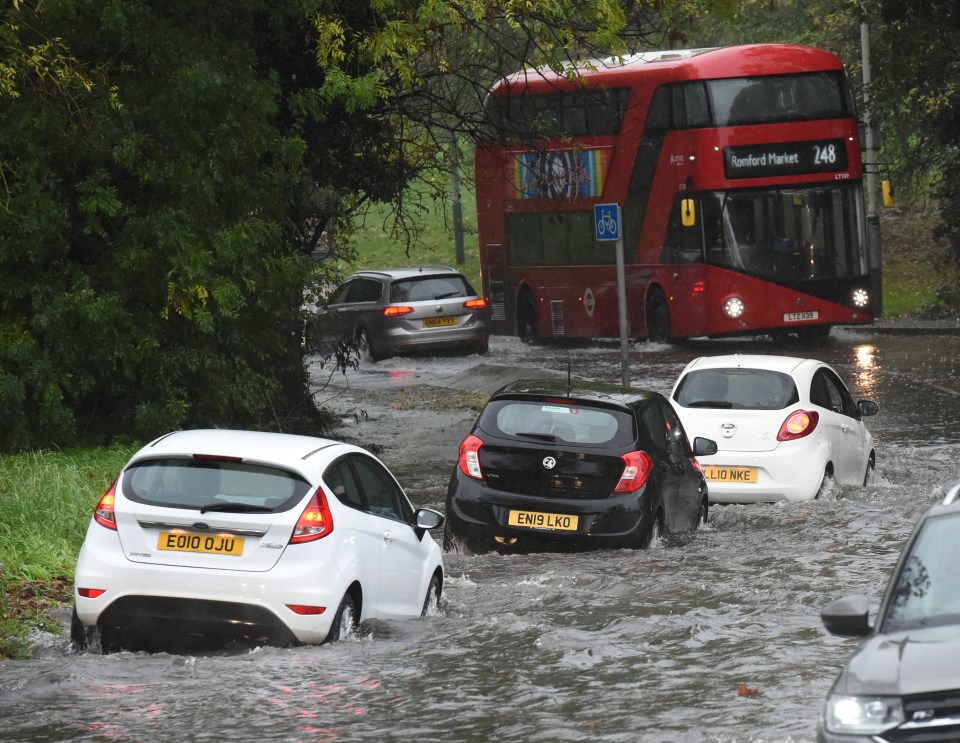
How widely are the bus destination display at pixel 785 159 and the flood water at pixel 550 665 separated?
16.5 m

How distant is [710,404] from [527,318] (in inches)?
797

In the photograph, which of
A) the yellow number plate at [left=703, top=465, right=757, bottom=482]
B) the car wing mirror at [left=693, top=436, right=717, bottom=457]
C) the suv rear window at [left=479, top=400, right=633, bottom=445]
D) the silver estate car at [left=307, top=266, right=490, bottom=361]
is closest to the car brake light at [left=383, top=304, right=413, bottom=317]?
the silver estate car at [left=307, top=266, right=490, bottom=361]

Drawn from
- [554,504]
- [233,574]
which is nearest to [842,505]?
[554,504]

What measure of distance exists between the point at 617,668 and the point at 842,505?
725cm

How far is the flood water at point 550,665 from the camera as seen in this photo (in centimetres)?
810

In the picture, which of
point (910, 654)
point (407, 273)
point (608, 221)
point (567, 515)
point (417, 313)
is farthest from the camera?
point (407, 273)

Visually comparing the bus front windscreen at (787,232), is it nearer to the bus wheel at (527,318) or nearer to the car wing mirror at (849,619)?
the bus wheel at (527,318)

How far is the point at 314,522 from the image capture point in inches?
376

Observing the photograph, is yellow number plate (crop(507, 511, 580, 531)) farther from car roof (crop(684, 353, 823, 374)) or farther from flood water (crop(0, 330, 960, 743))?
car roof (crop(684, 353, 823, 374))

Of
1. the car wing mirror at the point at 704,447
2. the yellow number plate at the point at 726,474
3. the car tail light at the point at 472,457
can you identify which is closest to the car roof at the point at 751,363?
the yellow number plate at the point at 726,474

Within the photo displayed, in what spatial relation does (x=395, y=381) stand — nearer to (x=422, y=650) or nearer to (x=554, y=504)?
(x=554, y=504)

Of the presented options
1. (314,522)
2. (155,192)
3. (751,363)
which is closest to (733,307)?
(751,363)

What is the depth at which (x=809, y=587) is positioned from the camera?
12.0 metres

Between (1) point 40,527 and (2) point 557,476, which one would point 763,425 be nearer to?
(2) point 557,476
